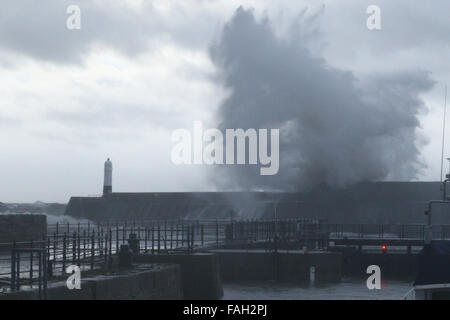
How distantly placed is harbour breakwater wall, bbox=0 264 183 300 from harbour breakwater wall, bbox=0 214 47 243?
577 cm

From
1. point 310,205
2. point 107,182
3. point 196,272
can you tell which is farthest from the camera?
point 107,182

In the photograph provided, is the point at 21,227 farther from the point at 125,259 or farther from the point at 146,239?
the point at 125,259

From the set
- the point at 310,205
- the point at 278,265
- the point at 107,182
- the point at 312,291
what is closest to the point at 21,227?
the point at 312,291

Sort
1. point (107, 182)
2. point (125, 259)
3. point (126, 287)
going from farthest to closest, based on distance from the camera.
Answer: point (107, 182)
point (125, 259)
point (126, 287)

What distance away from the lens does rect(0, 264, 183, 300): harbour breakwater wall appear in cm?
1571

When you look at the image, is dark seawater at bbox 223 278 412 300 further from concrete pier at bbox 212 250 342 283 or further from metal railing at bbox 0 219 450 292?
metal railing at bbox 0 219 450 292

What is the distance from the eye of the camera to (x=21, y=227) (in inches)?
1030

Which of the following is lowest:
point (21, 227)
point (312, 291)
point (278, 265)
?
point (312, 291)

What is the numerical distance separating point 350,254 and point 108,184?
115 ft

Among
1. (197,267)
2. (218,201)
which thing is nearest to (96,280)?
(197,267)

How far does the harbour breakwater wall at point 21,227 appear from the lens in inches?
1014

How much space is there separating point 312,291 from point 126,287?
9.79 meters

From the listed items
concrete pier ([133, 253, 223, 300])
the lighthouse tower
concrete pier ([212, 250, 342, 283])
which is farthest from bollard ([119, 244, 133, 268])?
the lighthouse tower
